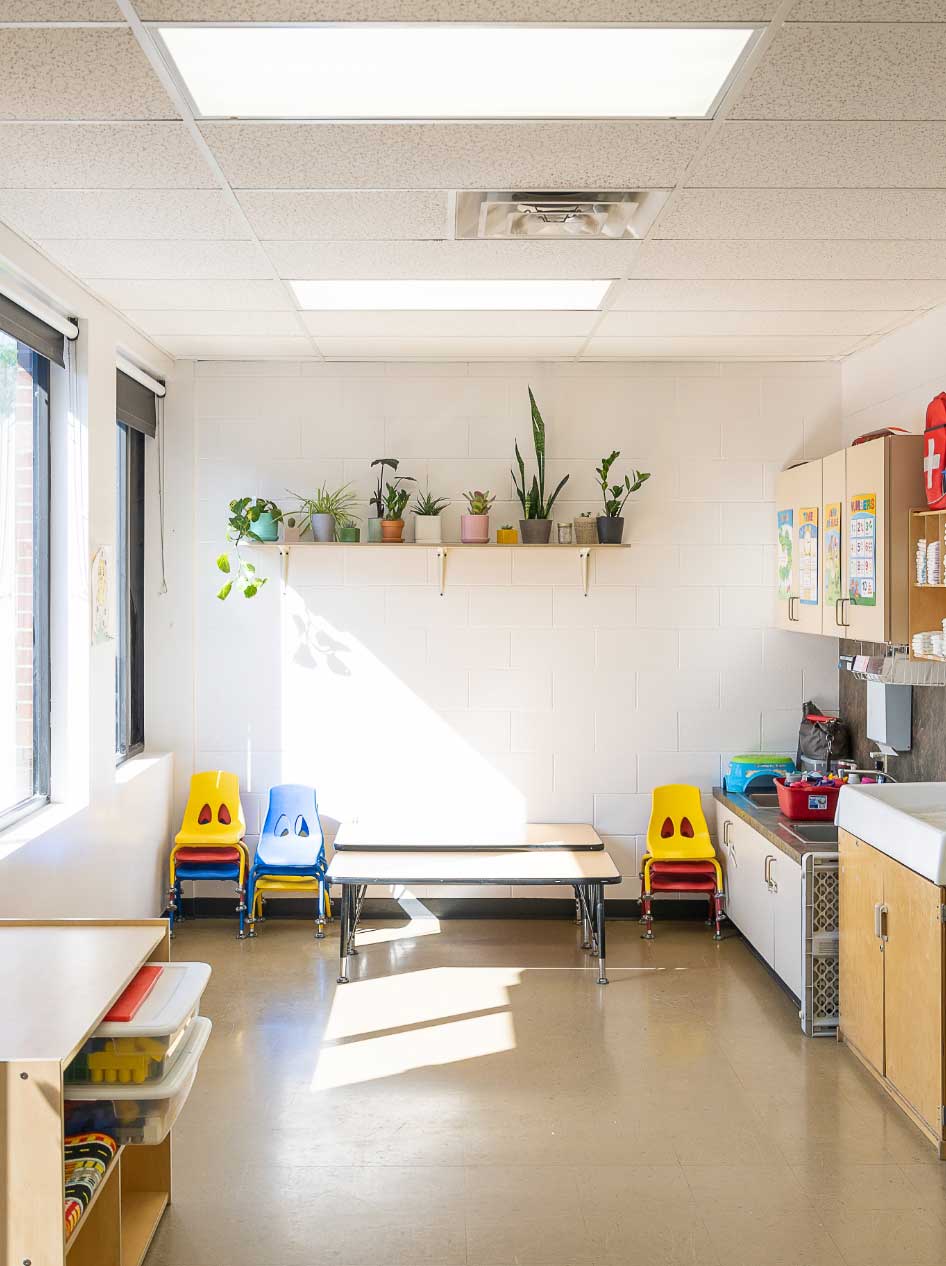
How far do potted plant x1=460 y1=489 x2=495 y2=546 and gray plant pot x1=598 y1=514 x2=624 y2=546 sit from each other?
0.54 metres

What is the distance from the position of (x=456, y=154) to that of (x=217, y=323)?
2.13 m

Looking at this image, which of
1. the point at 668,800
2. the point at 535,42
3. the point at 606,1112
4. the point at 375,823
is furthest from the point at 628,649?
the point at 535,42

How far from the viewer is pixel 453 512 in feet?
17.9

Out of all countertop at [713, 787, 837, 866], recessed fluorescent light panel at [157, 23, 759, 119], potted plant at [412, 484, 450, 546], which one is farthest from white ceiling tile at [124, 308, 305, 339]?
countertop at [713, 787, 837, 866]

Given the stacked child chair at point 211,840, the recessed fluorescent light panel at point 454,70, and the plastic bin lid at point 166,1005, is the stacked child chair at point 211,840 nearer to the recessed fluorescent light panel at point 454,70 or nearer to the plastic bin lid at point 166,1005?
the plastic bin lid at point 166,1005

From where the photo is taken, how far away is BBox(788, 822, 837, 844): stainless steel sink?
441 cm

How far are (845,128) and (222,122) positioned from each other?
1454mm

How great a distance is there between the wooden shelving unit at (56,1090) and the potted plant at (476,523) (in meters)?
2.83

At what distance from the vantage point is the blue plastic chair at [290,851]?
5117mm

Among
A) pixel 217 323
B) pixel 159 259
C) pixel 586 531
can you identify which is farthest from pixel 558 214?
pixel 586 531

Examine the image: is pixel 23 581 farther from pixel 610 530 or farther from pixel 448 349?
pixel 610 530

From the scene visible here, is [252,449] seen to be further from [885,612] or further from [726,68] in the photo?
[726,68]

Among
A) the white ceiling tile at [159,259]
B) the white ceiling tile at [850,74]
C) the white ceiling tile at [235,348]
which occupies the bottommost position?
the white ceiling tile at [850,74]

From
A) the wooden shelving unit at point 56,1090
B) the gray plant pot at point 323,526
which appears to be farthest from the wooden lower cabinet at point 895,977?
the gray plant pot at point 323,526
